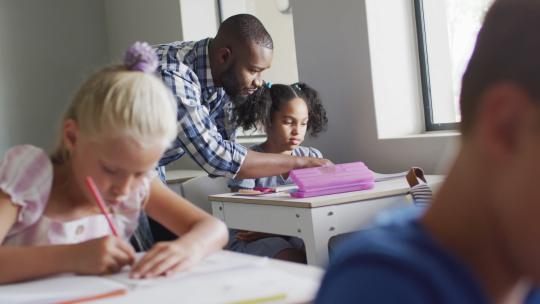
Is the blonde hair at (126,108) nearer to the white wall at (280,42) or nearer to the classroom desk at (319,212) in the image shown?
the classroom desk at (319,212)

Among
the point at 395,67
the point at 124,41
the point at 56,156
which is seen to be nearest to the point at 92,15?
the point at 124,41

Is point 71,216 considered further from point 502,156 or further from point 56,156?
point 502,156

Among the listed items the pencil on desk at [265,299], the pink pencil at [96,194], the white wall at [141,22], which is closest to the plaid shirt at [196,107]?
the pink pencil at [96,194]

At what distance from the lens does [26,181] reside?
1.37 meters

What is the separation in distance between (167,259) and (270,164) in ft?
3.92

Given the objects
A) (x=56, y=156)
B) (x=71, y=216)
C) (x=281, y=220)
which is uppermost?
(x=56, y=156)

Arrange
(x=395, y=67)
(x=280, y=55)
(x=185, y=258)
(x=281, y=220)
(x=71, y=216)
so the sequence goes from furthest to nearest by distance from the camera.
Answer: (x=280, y=55), (x=395, y=67), (x=281, y=220), (x=71, y=216), (x=185, y=258)

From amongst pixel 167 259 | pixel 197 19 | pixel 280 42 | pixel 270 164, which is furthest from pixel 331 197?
pixel 197 19

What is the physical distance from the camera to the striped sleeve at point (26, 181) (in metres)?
1.35

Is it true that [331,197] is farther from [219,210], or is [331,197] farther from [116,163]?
[116,163]

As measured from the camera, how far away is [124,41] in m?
4.87

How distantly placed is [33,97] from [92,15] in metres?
0.72

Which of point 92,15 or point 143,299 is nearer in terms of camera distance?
point 143,299

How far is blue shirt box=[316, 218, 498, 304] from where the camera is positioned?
1.40 feet
